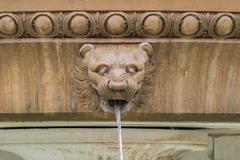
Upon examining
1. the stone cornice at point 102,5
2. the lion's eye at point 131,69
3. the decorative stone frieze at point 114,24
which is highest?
the stone cornice at point 102,5

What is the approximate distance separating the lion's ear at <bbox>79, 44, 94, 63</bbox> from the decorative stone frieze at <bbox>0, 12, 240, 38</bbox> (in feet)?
0.17

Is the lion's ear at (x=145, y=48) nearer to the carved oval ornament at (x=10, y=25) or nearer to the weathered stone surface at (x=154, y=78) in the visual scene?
the weathered stone surface at (x=154, y=78)

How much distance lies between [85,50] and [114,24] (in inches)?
7.0

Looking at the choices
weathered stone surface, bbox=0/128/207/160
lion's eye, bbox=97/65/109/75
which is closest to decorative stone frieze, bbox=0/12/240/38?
lion's eye, bbox=97/65/109/75

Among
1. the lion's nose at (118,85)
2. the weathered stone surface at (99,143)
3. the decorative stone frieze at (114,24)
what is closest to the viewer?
the lion's nose at (118,85)

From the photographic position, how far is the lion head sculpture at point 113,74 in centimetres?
342

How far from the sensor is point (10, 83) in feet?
11.7

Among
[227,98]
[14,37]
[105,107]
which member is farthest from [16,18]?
[227,98]

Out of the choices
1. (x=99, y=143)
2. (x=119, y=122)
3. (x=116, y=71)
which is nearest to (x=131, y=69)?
(x=116, y=71)

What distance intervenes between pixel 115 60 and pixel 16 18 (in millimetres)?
488

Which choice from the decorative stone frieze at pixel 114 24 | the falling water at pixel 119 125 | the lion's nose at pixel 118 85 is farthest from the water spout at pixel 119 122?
the decorative stone frieze at pixel 114 24

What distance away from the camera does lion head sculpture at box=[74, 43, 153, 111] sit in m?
3.42

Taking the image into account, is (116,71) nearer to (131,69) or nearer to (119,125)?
(131,69)

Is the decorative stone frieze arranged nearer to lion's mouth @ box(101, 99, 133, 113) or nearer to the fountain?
the fountain
